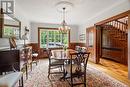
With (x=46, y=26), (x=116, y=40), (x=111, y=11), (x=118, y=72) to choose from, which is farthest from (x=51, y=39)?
(x=118, y=72)

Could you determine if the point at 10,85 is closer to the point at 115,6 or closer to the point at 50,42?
the point at 115,6

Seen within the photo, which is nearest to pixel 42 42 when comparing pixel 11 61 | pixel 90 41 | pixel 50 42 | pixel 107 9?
pixel 50 42

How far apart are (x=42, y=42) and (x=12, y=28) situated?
4126 mm

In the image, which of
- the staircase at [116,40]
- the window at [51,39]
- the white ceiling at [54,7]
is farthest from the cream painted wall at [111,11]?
the window at [51,39]

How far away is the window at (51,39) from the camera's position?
753cm

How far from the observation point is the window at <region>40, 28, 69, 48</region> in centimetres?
753

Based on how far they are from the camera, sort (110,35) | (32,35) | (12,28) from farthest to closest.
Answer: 1. (32,35)
2. (110,35)
3. (12,28)

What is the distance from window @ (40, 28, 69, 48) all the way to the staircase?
9.21 ft

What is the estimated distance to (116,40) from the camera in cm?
632

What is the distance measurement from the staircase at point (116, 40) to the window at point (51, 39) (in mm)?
2808

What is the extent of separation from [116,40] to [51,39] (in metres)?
4.01

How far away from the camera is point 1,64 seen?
7.79ft

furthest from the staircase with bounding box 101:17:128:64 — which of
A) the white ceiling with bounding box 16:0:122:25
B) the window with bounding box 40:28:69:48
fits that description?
the window with bounding box 40:28:69:48

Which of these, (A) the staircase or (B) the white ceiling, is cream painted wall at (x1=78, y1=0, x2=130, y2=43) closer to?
(B) the white ceiling
